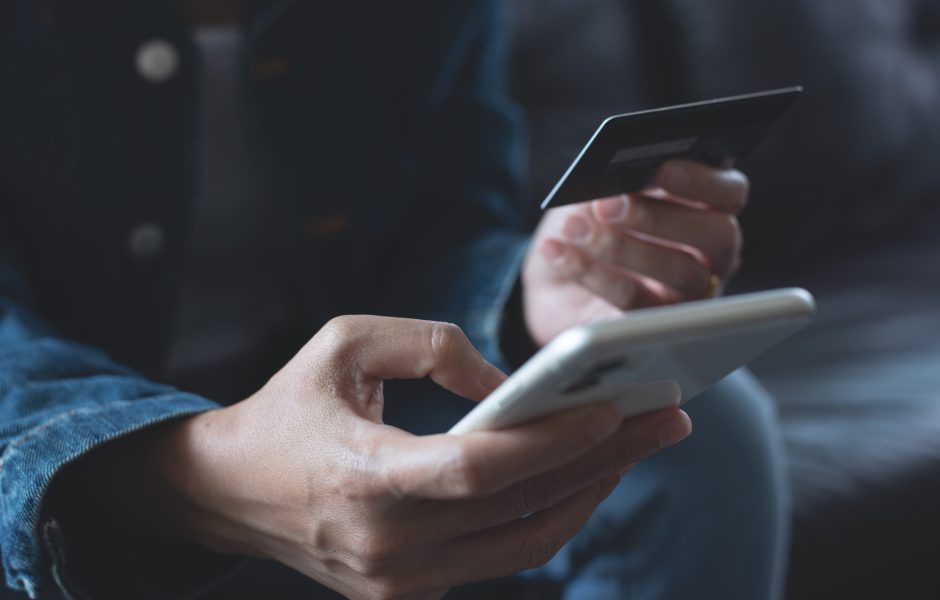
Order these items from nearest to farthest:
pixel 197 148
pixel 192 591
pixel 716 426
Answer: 1. pixel 192 591
2. pixel 716 426
3. pixel 197 148

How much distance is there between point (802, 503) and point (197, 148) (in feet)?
1.99

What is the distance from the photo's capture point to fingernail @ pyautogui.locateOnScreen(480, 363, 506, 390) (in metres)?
0.43

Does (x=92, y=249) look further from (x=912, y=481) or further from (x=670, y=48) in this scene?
(x=670, y=48)

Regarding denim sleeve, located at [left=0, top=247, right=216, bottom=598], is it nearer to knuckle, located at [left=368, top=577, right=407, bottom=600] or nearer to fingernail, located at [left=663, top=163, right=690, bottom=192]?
knuckle, located at [left=368, top=577, right=407, bottom=600]

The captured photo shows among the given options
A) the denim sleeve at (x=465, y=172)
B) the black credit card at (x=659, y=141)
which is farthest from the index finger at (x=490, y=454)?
the denim sleeve at (x=465, y=172)

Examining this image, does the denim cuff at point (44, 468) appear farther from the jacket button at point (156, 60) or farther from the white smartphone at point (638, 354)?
the jacket button at point (156, 60)

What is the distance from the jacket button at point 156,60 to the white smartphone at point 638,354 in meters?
0.46

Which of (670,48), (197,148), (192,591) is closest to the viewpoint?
(192,591)

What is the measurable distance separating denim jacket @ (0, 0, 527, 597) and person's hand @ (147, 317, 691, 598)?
0.09 m

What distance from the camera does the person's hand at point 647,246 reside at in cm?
61

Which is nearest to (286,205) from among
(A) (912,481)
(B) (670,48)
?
(A) (912,481)

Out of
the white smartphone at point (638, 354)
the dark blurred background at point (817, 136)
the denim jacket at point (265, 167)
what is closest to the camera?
the white smartphone at point (638, 354)

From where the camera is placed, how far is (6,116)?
689 mm

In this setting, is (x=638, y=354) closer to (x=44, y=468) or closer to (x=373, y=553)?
(x=373, y=553)
